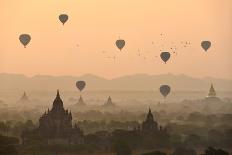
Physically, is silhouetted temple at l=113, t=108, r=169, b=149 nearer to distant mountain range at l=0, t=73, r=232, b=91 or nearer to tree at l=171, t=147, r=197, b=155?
tree at l=171, t=147, r=197, b=155

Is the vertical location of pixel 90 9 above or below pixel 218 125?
above

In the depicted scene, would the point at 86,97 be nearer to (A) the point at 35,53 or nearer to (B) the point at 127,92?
(B) the point at 127,92

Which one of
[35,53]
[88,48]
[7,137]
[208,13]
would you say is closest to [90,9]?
[88,48]

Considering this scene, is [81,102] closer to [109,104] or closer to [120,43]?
[109,104]

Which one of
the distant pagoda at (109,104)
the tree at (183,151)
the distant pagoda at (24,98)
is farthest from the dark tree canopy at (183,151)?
the distant pagoda at (24,98)

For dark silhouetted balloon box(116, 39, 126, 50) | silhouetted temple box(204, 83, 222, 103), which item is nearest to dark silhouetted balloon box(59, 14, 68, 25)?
dark silhouetted balloon box(116, 39, 126, 50)

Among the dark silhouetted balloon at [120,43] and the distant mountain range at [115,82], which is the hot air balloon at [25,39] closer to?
the distant mountain range at [115,82]

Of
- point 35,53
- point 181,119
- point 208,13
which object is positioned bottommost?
point 181,119
